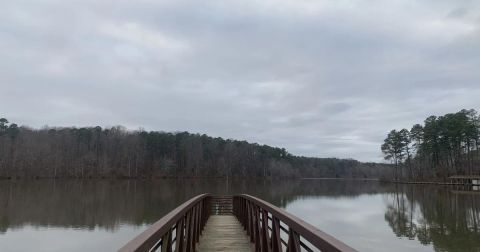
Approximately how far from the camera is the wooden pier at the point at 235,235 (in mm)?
2789

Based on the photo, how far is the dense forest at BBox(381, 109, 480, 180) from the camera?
224ft

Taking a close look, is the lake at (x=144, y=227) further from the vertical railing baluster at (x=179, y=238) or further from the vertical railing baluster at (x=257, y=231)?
the vertical railing baluster at (x=179, y=238)

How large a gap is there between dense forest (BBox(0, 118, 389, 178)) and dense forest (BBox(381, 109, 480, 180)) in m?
42.4

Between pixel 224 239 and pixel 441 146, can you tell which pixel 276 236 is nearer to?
pixel 224 239

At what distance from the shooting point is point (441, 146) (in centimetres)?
7300

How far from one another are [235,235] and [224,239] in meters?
0.66

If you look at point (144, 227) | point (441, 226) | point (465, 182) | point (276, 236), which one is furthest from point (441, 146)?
point (276, 236)

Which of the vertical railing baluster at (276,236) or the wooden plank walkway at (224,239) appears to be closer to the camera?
the vertical railing baluster at (276,236)

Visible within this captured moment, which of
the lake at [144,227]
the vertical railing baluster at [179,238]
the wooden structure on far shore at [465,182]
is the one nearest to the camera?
the vertical railing baluster at [179,238]

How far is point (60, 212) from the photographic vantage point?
24.9 meters

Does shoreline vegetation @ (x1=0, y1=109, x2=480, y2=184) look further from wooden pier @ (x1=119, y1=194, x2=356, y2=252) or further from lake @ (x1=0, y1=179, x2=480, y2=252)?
wooden pier @ (x1=119, y1=194, x2=356, y2=252)

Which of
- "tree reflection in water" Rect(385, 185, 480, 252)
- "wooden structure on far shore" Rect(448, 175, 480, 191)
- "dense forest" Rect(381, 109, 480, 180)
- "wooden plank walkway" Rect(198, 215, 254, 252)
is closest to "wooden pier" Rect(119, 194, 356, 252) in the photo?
"wooden plank walkway" Rect(198, 215, 254, 252)

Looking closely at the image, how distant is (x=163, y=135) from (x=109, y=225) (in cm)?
8692

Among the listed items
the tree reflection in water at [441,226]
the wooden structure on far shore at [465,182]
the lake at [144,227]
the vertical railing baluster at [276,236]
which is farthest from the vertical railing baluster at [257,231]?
the wooden structure on far shore at [465,182]
